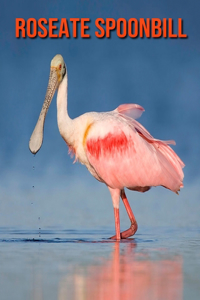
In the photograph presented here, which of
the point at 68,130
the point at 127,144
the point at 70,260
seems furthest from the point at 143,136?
the point at 70,260

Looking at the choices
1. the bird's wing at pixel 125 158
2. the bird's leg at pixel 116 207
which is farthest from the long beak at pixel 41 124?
the bird's leg at pixel 116 207

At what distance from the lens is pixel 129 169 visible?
10719 millimetres

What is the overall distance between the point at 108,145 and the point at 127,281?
5242mm

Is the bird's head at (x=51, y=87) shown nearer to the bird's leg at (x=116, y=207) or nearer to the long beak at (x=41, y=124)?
the long beak at (x=41, y=124)

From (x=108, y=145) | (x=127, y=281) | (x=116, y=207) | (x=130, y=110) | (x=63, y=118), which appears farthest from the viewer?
(x=130, y=110)

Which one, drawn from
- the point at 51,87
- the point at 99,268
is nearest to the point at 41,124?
the point at 51,87

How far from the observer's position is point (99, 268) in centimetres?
637

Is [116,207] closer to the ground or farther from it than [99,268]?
farther from it

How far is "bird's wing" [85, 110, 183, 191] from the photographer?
10.6m

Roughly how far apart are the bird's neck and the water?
5.57 feet

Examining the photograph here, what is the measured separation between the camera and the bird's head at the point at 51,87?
11.5 meters

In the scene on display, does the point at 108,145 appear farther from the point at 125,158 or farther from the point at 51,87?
Answer: the point at 51,87

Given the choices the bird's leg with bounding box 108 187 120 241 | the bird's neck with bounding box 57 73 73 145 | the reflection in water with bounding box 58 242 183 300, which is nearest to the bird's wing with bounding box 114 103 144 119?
the bird's neck with bounding box 57 73 73 145

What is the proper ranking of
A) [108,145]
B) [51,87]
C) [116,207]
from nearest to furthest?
1. [116,207]
2. [108,145]
3. [51,87]
